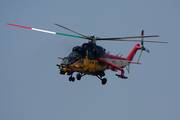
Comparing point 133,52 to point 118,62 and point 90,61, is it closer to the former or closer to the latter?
point 118,62

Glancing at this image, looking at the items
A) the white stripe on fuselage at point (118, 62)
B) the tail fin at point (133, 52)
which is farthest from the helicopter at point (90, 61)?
the tail fin at point (133, 52)

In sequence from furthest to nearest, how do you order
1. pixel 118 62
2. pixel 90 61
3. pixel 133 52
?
pixel 133 52, pixel 118 62, pixel 90 61

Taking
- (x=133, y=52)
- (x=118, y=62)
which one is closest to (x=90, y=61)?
(x=118, y=62)

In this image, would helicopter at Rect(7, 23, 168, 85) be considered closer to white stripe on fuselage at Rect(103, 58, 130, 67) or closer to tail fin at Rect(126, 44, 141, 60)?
white stripe on fuselage at Rect(103, 58, 130, 67)

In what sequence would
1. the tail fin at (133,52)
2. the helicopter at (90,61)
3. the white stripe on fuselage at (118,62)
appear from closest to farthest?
the helicopter at (90,61) → the white stripe on fuselage at (118,62) → the tail fin at (133,52)

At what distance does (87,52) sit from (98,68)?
8.25 ft

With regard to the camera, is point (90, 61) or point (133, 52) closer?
point (90, 61)

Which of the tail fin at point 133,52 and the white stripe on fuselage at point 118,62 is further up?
the tail fin at point 133,52

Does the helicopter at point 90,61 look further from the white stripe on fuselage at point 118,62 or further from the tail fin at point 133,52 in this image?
the tail fin at point 133,52

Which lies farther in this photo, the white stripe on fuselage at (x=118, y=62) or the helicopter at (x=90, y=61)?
the white stripe on fuselage at (x=118, y=62)

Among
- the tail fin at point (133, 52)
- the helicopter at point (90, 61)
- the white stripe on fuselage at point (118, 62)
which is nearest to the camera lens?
the helicopter at point (90, 61)

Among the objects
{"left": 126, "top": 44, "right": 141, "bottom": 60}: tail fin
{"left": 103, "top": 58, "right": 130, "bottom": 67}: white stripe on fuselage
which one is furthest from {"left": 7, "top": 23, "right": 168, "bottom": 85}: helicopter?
{"left": 126, "top": 44, "right": 141, "bottom": 60}: tail fin

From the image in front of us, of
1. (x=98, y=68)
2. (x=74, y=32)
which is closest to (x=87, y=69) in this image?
(x=98, y=68)

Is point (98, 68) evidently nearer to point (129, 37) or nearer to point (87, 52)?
point (87, 52)
